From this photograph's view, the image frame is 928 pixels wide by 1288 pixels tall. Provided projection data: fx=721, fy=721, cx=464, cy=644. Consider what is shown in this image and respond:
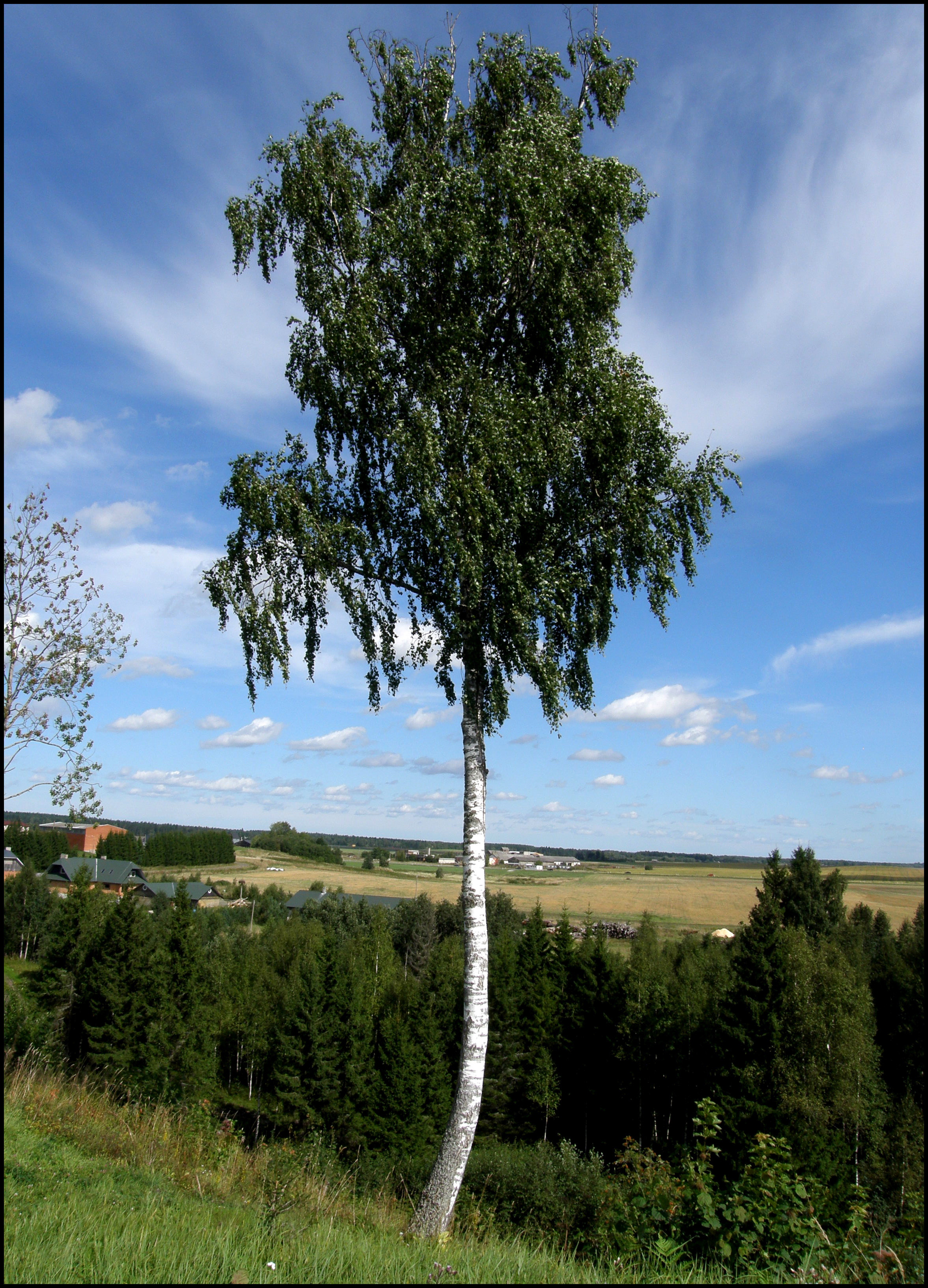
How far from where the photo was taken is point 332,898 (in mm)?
92312

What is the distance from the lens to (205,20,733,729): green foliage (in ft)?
33.1

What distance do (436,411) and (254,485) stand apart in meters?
2.81

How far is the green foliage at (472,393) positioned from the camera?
10102mm

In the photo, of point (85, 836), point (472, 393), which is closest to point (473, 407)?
point (472, 393)

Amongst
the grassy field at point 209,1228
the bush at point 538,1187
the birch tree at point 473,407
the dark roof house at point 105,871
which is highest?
the birch tree at point 473,407

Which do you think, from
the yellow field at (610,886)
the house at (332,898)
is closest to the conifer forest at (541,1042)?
the yellow field at (610,886)

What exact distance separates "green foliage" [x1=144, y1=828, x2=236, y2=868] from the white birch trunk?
476 feet

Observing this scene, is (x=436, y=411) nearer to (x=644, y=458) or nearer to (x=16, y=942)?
(x=644, y=458)

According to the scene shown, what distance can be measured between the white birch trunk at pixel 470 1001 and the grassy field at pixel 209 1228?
22.4 inches

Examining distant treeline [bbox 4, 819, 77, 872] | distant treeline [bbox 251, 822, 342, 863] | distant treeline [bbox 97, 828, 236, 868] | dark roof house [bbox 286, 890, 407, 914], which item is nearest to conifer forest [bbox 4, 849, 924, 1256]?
dark roof house [bbox 286, 890, 407, 914]

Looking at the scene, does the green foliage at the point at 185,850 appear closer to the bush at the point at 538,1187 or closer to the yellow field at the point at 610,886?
the yellow field at the point at 610,886

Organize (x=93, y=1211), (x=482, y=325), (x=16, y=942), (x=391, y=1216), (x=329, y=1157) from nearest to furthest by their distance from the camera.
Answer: (x=93, y=1211), (x=391, y=1216), (x=482, y=325), (x=329, y=1157), (x=16, y=942)

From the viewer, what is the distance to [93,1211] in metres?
5.92

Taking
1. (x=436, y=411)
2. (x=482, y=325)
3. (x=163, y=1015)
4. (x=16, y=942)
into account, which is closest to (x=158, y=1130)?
(x=436, y=411)
